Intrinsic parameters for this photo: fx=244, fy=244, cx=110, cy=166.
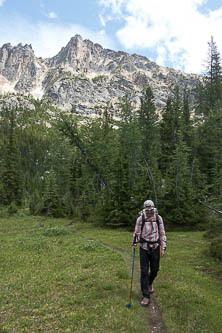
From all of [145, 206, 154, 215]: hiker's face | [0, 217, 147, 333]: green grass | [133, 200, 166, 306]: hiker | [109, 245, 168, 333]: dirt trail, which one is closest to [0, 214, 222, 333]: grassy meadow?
[0, 217, 147, 333]: green grass

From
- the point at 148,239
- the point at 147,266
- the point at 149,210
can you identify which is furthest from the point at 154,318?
the point at 149,210

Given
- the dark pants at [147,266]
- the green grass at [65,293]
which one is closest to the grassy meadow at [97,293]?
the green grass at [65,293]

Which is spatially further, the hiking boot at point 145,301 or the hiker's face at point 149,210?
the hiker's face at point 149,210

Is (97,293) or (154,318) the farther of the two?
(97,293)

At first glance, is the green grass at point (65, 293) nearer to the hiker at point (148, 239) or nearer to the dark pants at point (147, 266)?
the dark pants at point (147, 266)

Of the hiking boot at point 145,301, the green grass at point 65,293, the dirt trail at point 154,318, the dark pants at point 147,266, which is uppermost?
the dark pants at point 147,266

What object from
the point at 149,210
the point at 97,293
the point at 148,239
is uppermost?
the point at 149,210

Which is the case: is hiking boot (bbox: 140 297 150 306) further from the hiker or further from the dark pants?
the hiker

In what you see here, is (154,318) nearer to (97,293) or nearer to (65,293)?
(97,293)

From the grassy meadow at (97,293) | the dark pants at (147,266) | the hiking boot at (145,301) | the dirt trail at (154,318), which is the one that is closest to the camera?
the dirt trail at (154,318)

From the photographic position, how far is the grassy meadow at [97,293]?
22.0 feet

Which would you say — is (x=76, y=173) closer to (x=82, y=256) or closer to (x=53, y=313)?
(x=82, y=256)

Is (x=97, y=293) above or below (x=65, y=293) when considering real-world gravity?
above

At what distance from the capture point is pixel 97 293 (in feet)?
28.5
